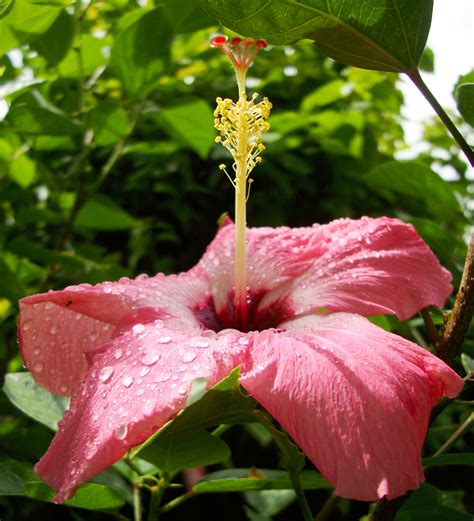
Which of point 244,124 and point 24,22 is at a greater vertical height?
point 24,22

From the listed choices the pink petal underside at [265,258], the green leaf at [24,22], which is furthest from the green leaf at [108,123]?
the pink petal underside at [265,258]

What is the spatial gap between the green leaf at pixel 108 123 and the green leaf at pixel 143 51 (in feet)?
0.25

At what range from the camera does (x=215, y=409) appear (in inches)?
25.3

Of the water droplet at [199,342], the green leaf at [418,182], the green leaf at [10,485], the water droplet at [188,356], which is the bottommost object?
the green leaf at [10,485]

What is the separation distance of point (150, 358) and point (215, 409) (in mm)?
91

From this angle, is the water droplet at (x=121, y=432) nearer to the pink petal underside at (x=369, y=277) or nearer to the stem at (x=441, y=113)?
the pink petal underside at (x=369, y=277)

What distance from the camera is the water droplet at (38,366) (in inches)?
32.4

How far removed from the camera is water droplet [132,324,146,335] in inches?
29.4

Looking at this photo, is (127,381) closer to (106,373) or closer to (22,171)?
(106,373)

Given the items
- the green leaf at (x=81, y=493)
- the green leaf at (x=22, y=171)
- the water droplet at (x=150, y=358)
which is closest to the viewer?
the water droplet at (x=150, y=358)

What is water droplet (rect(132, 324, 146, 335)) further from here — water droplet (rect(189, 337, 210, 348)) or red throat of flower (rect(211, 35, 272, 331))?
red throat of flower (rect(211, 35, 272, 331))

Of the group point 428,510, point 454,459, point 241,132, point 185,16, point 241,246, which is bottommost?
point 428,510

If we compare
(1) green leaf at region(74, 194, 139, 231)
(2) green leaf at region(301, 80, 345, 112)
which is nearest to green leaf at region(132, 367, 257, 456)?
(1) green leaf at region(74, 194, 139, 231)

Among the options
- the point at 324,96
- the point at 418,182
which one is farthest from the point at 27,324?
the point at 324,96
